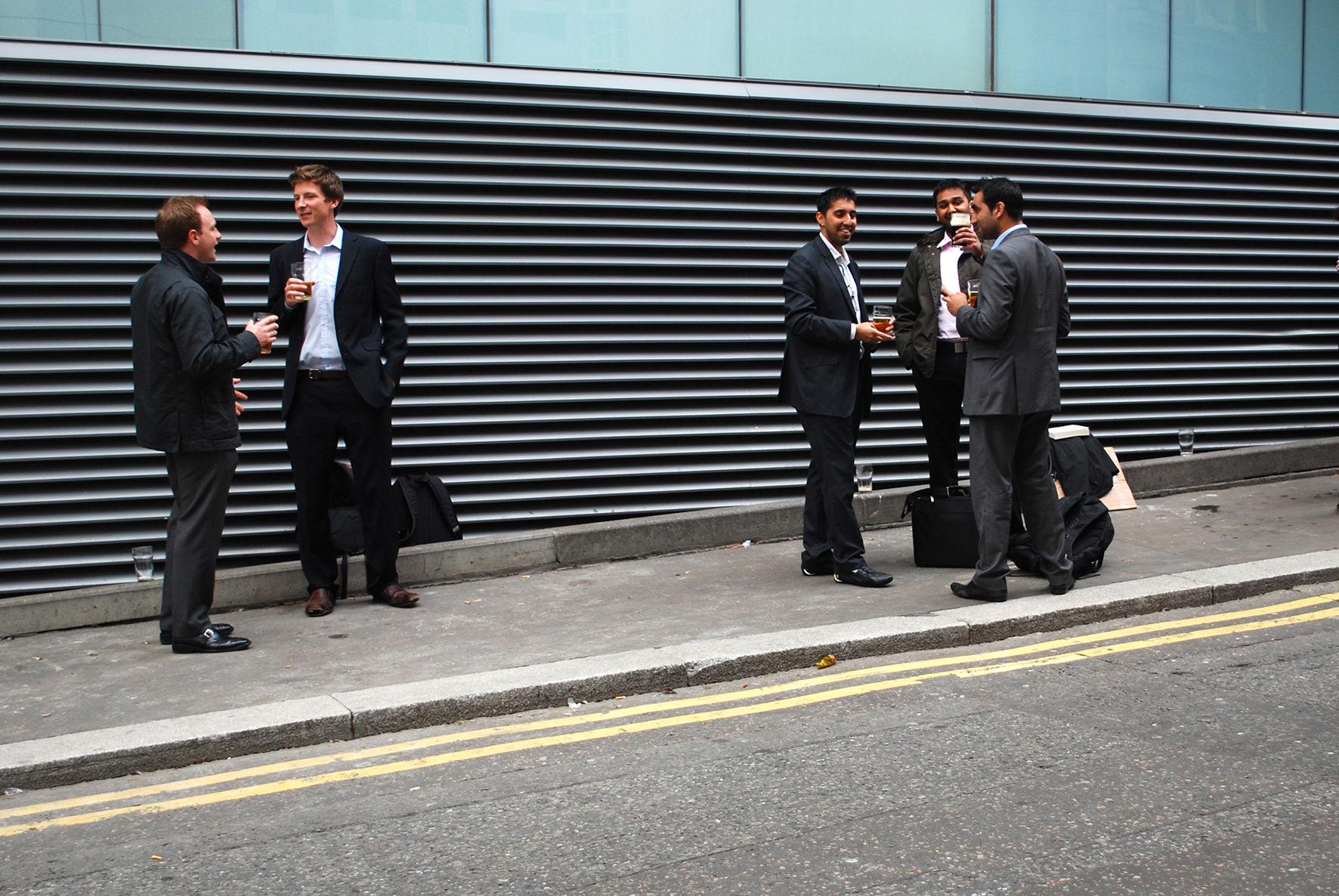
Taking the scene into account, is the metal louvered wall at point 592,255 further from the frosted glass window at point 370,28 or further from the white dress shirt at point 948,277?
the white dress shirt at point 948,277

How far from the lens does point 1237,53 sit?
10.9 metres

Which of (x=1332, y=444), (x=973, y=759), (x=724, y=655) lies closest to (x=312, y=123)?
(x=724, y=655)

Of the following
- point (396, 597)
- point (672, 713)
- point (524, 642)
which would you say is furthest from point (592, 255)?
point (672, 713)

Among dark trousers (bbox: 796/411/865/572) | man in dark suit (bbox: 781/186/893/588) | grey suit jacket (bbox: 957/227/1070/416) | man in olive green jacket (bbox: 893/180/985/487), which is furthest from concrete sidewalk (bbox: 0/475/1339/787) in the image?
grey suit jacket (bbox: 957/227/1070/416)

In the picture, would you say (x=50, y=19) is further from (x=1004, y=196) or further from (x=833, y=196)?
(x=1004, y=196)

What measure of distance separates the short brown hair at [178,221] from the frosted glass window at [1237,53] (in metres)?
8.03

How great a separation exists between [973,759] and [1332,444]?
7.70 metres

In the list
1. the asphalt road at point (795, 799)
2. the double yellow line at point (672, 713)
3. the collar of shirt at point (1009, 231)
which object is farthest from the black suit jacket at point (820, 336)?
the asphalt road at point (795, 799)

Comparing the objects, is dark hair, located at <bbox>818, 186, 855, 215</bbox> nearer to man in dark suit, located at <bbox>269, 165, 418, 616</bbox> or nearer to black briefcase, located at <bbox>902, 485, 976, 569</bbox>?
black briefcase, located at <bbox>902, 485, 976, 569</bbox>

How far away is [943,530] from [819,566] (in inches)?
29.8

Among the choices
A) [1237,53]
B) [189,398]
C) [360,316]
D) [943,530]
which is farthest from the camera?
[1237,53]

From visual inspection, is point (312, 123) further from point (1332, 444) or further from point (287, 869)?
point (1332, 444)

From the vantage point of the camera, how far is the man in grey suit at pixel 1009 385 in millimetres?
6551

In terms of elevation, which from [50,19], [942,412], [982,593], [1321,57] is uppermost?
[1321,57]
